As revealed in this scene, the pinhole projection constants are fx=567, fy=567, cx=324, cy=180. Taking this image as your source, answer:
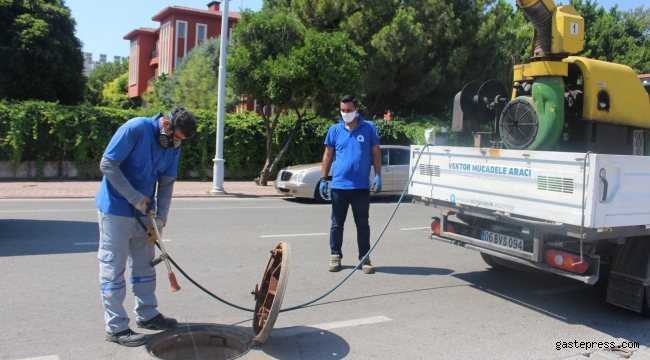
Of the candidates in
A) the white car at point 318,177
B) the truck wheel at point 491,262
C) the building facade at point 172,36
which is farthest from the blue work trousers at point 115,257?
the building facade at point 172,36

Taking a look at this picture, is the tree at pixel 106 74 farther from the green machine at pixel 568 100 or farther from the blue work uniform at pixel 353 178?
the green machine at pixel 568 100

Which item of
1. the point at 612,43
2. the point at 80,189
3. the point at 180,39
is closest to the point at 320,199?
the point at 80,189

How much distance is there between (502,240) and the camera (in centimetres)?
550

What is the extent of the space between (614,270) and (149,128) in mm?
4367

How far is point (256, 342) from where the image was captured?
434 centimetres

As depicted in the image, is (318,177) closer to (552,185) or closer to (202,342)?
(552,185)

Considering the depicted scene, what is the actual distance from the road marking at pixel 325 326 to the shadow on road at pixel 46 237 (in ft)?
12.8

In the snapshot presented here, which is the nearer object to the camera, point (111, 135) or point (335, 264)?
point (335, 264)

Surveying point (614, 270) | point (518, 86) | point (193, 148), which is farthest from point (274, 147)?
point (614, 270)

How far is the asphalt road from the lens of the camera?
4.46 m

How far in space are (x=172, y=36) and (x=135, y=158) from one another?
38.9 metres

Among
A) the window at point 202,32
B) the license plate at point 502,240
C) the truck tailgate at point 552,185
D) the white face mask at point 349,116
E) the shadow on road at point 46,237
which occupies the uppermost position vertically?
the window at point 202,32

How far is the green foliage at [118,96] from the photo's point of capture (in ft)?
148

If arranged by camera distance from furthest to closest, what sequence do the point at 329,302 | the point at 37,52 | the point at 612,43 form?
the point at 612,43, the point at 37,52, the point at 329,302
